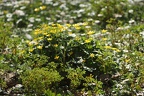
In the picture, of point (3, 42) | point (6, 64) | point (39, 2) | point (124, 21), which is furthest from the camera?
point (39, 2)

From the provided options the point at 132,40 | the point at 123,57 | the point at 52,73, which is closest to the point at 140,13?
the point at 132,40

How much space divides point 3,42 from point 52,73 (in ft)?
5.44

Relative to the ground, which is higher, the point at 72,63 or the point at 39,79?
the point at 39,79

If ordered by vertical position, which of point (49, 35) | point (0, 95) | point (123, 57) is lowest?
point (0, 95)

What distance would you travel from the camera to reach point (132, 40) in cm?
600

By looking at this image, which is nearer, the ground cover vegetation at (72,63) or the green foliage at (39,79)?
the green foliage at (39,79)

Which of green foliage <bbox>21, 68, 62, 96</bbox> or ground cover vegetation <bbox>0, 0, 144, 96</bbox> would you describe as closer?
green foliage <bbox>21, 68, 62, 96</bbox>

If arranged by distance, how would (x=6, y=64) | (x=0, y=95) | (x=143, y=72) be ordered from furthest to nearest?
(x=6, y=64) < (x=0, y=95) < (x=143, y=72)

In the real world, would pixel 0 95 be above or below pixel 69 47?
below

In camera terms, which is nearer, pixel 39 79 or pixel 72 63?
pixel 39 79

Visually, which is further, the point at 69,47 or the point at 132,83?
the point at 69,47

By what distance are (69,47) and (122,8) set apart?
3.00 metres

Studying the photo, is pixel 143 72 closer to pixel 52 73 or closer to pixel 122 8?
pixel 52 73

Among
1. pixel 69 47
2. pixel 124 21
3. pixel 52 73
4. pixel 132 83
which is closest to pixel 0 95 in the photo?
pixel 52 73
